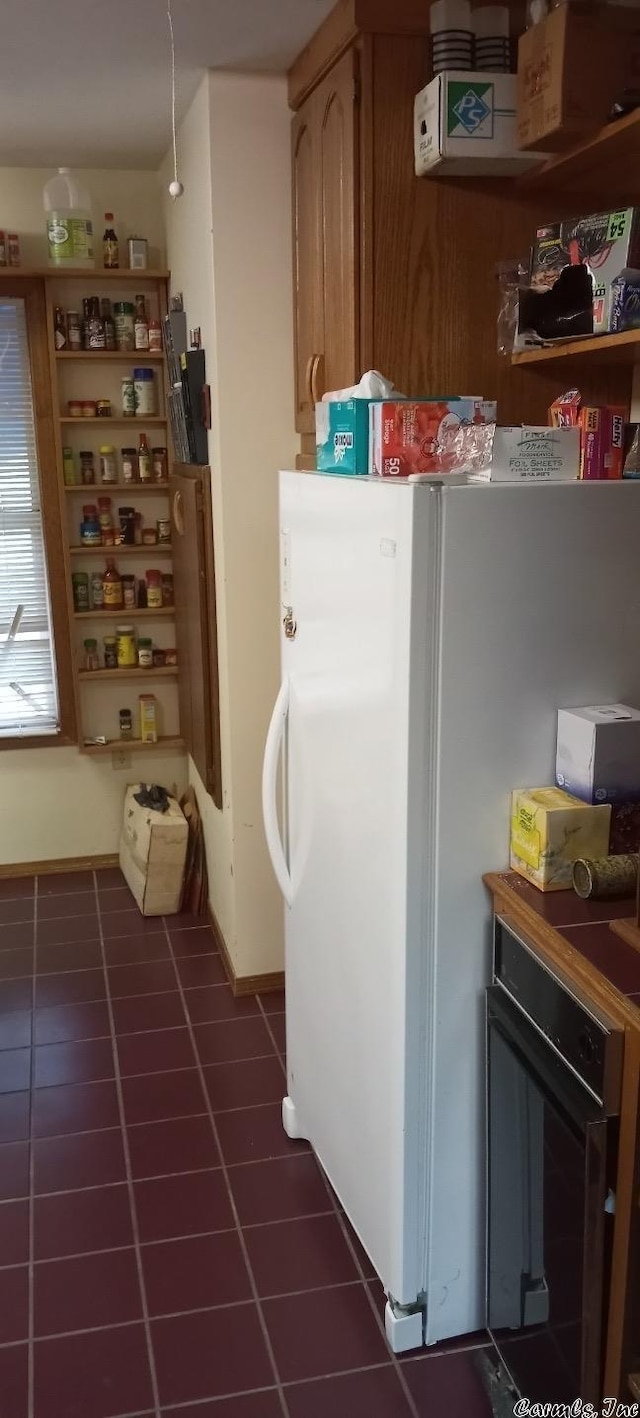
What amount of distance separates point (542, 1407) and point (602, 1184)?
50 centimetres

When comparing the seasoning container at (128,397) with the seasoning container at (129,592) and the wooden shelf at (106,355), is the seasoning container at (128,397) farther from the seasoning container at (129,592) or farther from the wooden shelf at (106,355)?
the seasoning container at (129,592)

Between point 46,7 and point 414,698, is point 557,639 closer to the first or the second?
point 414,698

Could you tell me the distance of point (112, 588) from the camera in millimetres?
3838

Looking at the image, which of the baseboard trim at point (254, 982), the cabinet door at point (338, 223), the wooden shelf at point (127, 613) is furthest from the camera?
the wooden shelf at point (127, 613)

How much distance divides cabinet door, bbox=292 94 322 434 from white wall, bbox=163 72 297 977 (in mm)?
58

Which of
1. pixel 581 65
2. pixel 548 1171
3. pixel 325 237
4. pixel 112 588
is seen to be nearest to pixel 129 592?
pixel 112 588

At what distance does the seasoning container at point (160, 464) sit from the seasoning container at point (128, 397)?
0.47 ft

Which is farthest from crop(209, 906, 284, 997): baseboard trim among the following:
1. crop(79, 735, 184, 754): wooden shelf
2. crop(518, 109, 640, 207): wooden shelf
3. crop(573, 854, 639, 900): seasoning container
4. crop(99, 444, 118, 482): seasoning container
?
crop(518, 109, 640, 207): wooden shelf

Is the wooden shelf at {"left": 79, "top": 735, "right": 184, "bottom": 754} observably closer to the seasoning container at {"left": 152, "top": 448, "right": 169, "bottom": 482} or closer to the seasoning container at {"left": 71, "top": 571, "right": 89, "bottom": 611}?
the seasoning container at {"left": 71, "top": 571, "right": 89, "bottom": 611}

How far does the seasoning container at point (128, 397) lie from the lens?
146 inches

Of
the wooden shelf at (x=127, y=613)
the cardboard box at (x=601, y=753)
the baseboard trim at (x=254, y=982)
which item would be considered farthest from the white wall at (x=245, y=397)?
the cardboard box at (x=601, y=753)

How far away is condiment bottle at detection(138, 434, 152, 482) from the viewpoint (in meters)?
3.76

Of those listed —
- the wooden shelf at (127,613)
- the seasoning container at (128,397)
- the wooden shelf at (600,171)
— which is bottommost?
the wooden shelf at (127,613)

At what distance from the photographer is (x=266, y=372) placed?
286 centimetres
